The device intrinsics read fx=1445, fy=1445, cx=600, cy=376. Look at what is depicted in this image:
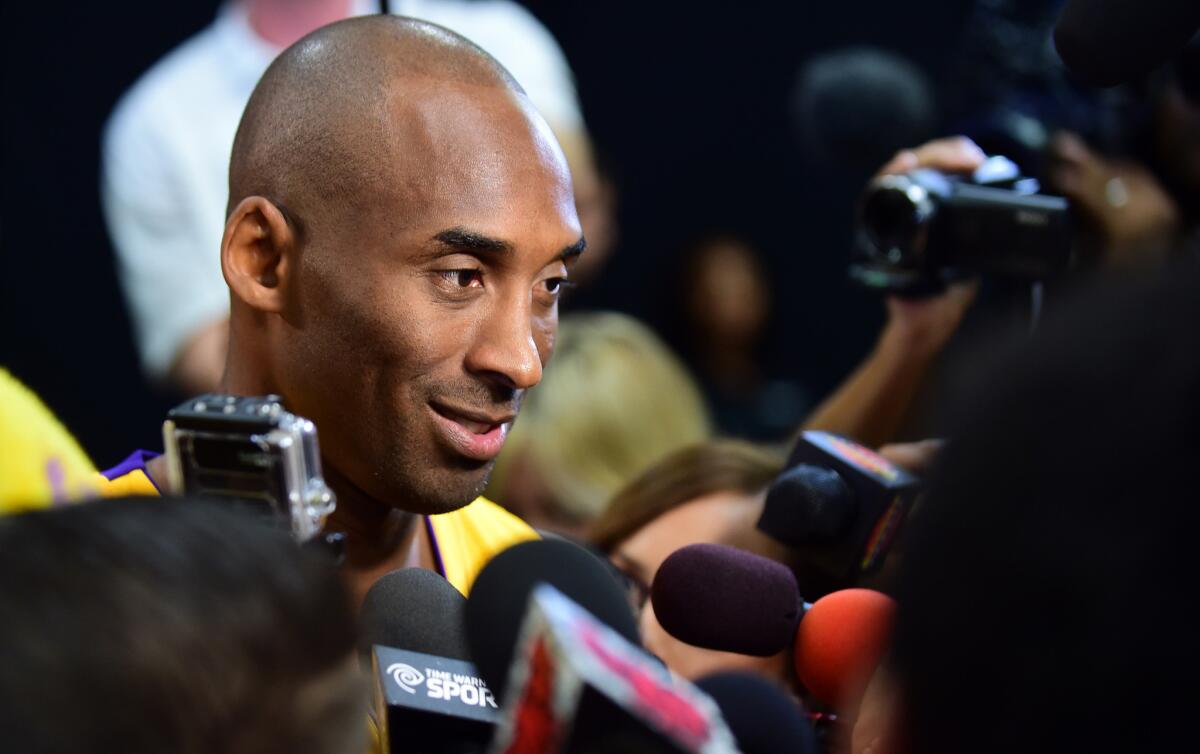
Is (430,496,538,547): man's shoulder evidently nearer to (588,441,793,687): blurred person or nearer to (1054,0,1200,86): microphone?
(588,441,793,687): blurred person

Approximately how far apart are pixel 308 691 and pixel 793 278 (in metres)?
4.76

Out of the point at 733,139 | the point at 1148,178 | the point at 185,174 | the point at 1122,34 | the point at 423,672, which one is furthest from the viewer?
the point at 733,139

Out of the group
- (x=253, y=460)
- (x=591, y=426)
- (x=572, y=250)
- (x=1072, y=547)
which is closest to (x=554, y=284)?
(x=572, y=250)

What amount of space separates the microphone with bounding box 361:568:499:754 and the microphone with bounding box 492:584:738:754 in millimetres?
324

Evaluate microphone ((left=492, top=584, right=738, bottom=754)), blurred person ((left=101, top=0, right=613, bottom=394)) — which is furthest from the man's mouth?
blurred person ((left=101, top=0, right=613, bottom=394))

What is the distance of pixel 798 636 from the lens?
50.1 inches

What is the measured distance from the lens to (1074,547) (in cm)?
61

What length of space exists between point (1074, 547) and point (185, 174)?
9.12 ft

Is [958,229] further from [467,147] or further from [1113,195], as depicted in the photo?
[1113,195]

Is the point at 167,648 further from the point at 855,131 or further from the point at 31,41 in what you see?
the point at 31,41

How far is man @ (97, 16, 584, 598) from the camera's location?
1.46 m

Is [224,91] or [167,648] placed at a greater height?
[167,648]

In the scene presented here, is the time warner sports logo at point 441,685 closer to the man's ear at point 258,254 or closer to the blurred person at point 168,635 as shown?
the blurred person at point 168,635

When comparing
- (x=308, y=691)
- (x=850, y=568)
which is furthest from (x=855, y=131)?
(x=308, y=691)
